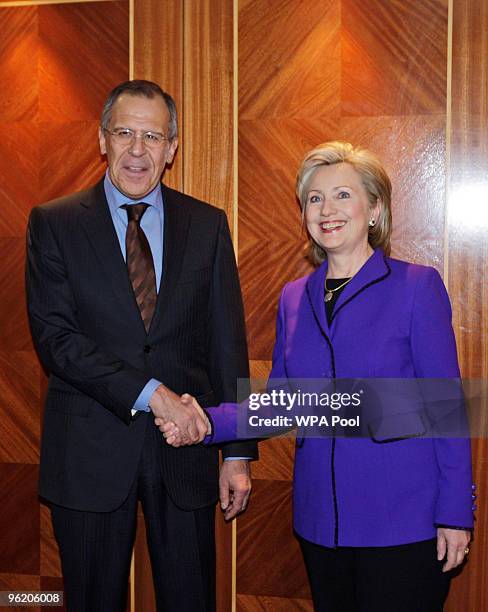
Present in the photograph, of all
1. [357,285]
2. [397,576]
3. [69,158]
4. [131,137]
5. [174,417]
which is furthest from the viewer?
[69,158]

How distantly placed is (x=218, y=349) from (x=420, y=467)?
0.71 metres

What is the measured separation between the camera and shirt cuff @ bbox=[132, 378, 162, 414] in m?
2.07

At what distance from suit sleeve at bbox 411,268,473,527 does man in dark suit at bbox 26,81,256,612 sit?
609 millimetres

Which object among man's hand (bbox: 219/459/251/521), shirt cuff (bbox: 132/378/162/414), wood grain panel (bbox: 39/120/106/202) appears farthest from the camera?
wood grain panel (bbox: 39/120/106/202)

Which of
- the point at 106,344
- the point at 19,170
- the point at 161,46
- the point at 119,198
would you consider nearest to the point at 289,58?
the point at 161,46

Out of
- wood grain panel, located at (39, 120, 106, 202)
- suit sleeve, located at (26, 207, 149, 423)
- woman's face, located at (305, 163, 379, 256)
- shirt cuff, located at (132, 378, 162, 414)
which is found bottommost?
shirt cuff, located at (132, 378, 162, 414)

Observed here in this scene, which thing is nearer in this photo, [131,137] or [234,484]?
[131,137]

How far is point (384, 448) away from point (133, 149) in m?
1.08

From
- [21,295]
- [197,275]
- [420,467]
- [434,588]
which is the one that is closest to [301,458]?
[420,467]

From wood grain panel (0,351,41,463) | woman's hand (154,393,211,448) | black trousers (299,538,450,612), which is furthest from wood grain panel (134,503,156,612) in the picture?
black trousers (299,538,450,612)

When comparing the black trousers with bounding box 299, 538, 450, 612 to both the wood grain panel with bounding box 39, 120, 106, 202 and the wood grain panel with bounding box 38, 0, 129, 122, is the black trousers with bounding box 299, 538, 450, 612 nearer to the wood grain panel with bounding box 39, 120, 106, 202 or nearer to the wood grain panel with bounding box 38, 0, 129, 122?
the wood grain panel with bounding box 39, 120, 106, 202

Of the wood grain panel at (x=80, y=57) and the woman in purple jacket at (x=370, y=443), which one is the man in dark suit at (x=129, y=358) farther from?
the wood grain panel at (x=80, y=57)

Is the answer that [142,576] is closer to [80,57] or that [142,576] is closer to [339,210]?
[339,210]

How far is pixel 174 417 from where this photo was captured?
208cm
